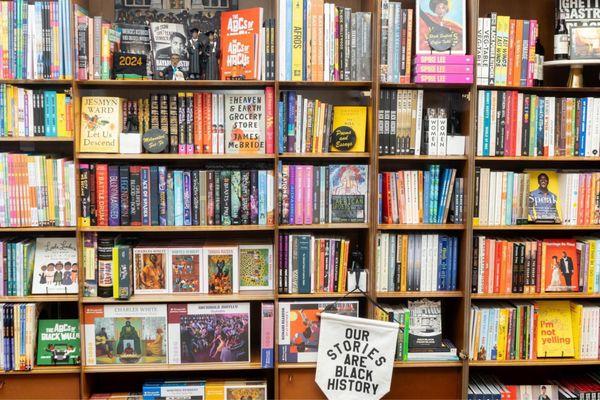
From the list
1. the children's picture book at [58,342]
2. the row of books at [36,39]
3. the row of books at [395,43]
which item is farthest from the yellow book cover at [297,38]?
the children's picture book at [58,342]

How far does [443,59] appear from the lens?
2525 millimetres

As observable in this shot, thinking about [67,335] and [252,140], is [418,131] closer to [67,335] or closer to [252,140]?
[252,140]

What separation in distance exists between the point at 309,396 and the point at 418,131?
52.8 inches

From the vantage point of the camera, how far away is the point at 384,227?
2.61 m

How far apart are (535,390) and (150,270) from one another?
195 cm

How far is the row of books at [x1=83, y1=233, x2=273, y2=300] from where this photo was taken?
2611 millimetres

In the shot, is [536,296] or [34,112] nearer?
[34,112]

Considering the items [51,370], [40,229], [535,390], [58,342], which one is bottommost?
[535,390]

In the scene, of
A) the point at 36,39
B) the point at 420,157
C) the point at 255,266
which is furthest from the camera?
the point at 255,266

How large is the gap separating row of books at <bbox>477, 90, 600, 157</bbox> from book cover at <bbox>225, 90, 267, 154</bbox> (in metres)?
1.00

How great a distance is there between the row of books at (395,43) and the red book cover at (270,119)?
0.50 m

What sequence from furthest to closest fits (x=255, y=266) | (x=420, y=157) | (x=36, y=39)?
(x=255, y=266) → (x=420, y=157) → (x=36, y=39)

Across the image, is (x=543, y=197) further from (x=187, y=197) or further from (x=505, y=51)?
(x=187, y=197)

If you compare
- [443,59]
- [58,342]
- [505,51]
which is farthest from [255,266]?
[505,51]
